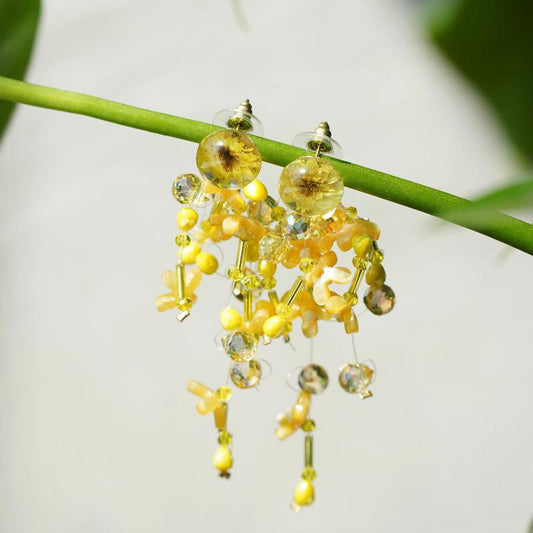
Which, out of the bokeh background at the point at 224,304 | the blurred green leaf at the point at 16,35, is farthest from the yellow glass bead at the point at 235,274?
the bokeh background at the point at 224,304

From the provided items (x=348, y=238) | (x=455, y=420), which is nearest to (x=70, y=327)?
(x=455, y=420)

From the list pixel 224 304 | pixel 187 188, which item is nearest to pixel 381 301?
pixel 187 188

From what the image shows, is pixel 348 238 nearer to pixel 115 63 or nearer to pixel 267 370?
pixel 267 370

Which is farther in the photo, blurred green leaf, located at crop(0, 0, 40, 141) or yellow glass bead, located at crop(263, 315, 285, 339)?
blurred green leaf, located at crop(0, 0, 40, 141)

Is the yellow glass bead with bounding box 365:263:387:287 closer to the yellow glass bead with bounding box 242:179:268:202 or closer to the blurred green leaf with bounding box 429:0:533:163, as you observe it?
the yellow glass bead with bounding box 242:179:268:202

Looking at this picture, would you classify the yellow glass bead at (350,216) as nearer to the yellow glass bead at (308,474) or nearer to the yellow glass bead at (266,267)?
the yellow glass bead at (266,267)

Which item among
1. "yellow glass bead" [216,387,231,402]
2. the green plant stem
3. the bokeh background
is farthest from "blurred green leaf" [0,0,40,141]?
the bokeh background
